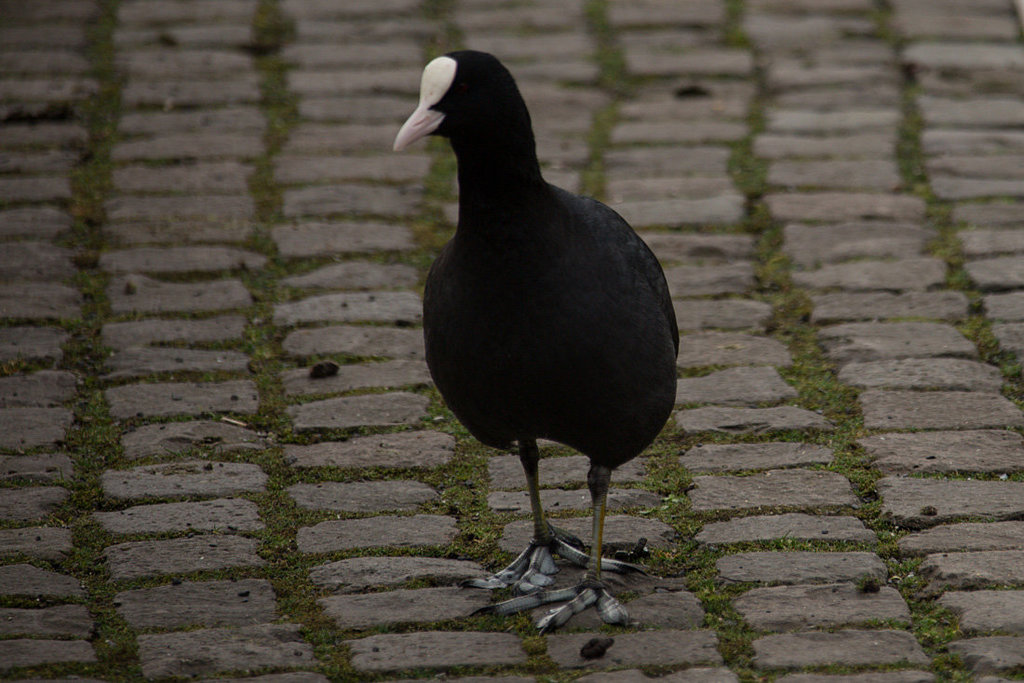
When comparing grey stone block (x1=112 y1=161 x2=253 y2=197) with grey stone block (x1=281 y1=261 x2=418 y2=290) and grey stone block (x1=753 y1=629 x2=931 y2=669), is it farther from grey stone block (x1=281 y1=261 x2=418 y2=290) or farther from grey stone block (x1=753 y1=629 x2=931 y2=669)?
grey stone block (x1=753 y1=629 x2=931 y2=669)

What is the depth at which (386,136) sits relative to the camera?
7.20m

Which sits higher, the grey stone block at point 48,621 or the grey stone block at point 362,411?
the grey stone block at point 362,411

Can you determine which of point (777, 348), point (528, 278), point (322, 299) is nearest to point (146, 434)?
point (322, 299)

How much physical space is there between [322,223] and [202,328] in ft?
3.45

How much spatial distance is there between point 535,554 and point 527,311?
2.59 ft

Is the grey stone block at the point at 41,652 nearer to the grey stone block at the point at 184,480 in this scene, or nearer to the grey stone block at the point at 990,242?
the grey stone block at the point at 184,480

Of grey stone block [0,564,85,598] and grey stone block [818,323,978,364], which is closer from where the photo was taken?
grey stone block [0,564,85,598]

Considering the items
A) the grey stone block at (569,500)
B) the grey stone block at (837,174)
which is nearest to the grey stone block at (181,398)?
the grey stone block at (569,500)

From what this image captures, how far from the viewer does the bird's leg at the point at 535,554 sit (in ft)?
12.8

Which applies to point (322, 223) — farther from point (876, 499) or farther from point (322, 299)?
point (876, 499)

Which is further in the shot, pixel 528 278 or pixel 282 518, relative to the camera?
pixel 282 518

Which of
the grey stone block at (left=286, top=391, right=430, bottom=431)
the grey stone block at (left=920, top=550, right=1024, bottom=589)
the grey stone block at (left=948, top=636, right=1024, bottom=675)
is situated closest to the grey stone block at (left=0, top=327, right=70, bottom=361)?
the grey stone block at (left=286, top=391, right=430, bottom=431)

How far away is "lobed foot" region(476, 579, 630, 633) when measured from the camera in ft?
12.2

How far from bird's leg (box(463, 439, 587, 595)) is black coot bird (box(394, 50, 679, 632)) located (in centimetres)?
7
